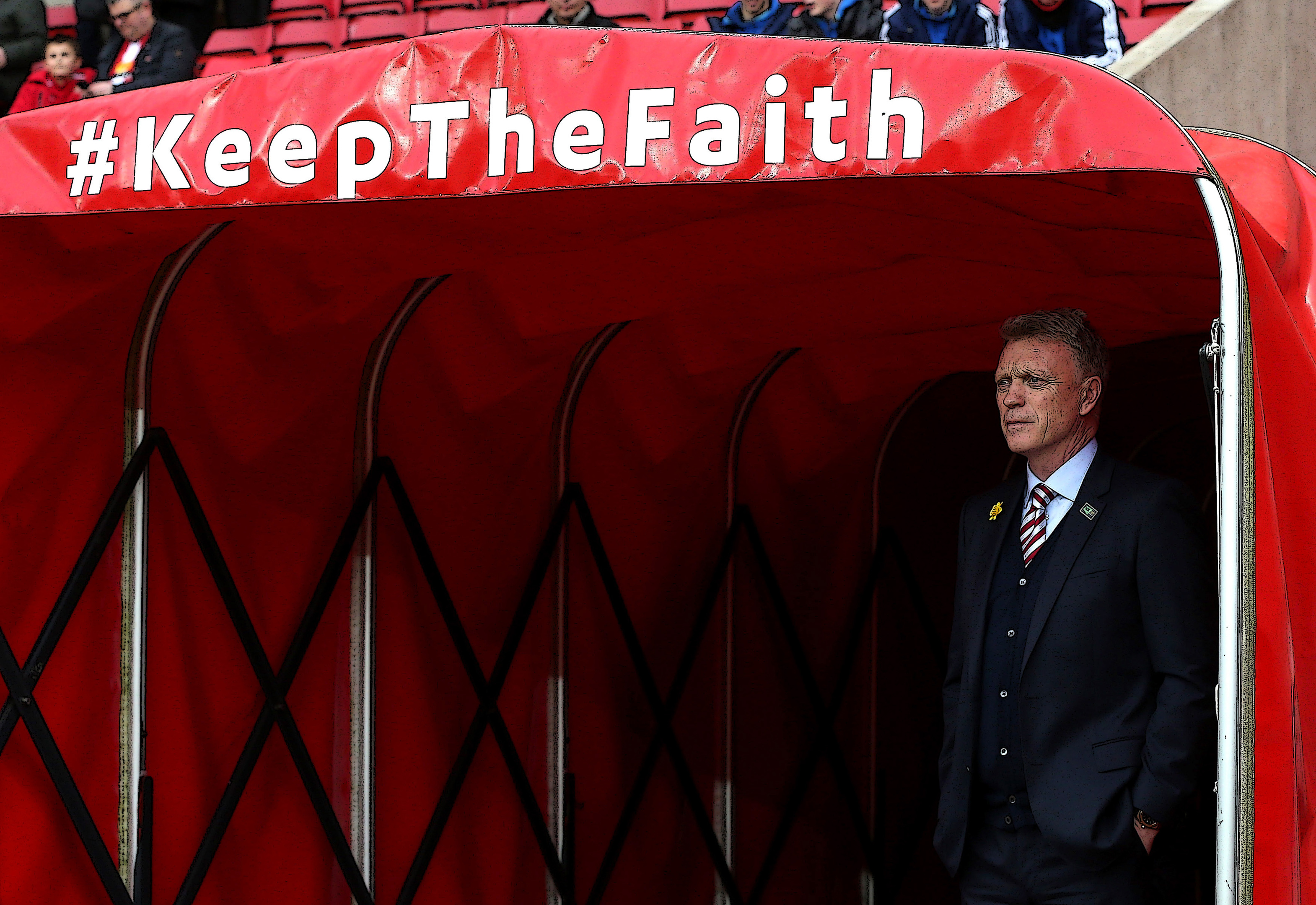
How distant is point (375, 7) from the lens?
12.7m

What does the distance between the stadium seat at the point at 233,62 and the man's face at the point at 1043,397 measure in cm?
957

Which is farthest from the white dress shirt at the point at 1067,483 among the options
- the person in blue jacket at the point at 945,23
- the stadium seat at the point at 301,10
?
the stadium seat at the point at 301,10

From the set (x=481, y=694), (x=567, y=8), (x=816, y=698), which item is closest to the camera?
(x=481, y=694)

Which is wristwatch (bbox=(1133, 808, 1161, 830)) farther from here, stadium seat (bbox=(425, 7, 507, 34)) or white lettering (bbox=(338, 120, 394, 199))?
stadium seat (bbox=(425, 7, 507, 34))

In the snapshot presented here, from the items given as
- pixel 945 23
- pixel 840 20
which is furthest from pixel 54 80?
pixel 945 23

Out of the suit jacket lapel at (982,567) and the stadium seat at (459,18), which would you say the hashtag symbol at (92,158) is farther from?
the stadium seat at (459,18)

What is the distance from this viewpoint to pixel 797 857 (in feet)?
19.2

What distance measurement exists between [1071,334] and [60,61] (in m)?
9.01

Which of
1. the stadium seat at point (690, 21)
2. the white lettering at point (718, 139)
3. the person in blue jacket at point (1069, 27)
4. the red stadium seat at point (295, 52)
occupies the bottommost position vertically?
the white lettering at point (718, 139)

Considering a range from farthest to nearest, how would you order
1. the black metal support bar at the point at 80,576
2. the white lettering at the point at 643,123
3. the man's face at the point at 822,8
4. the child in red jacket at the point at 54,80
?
the child in red jacket at the point at 54,80 → the man's face at the point at 822,8 → the black metal support bar at the point at 80,576 → the white lettering at the point at 643,123

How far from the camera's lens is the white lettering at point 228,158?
3.17 metres

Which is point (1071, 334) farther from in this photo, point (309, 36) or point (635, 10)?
point (309, 36)

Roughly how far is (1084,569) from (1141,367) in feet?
6.88

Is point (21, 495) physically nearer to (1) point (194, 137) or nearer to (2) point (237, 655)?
(2) point (237, 655)
